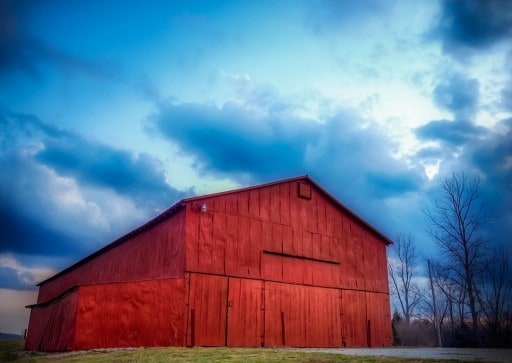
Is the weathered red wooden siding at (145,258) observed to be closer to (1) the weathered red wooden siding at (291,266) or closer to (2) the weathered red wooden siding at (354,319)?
(1) the weathered red wooden siding at (291,266)

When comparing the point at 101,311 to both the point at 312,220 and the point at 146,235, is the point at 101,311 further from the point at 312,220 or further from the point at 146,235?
the point at 312,220

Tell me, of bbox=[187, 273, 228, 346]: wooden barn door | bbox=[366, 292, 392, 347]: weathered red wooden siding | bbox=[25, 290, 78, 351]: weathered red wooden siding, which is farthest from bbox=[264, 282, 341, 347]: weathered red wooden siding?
bbox=[25, 290, 78, 351]: weathered red wooden siding

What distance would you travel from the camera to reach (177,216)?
785 inches

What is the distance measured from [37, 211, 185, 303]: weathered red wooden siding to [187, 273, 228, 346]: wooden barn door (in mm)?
1014

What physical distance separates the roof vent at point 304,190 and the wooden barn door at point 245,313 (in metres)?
5.63

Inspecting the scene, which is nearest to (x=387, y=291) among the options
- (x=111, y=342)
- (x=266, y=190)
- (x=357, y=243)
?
(x=357, y=243)

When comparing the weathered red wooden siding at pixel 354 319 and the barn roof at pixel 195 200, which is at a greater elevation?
the barn roof at pixel 195 200

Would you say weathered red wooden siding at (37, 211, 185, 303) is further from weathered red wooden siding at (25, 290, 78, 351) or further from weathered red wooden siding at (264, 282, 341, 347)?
Result: weathered red wooden siding at (264, 282, 341, 347)

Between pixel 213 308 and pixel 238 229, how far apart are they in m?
3.80

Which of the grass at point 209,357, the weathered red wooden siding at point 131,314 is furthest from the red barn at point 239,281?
the grass at point 209,357

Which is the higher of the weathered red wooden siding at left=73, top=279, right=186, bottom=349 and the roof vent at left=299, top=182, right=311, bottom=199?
the roof vent at left=299, top=182, right=311, bottom=199

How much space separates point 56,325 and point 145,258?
5375 millimetres

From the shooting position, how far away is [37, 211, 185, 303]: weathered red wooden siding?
63.6ft

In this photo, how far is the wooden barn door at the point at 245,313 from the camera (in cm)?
Result: 1906
